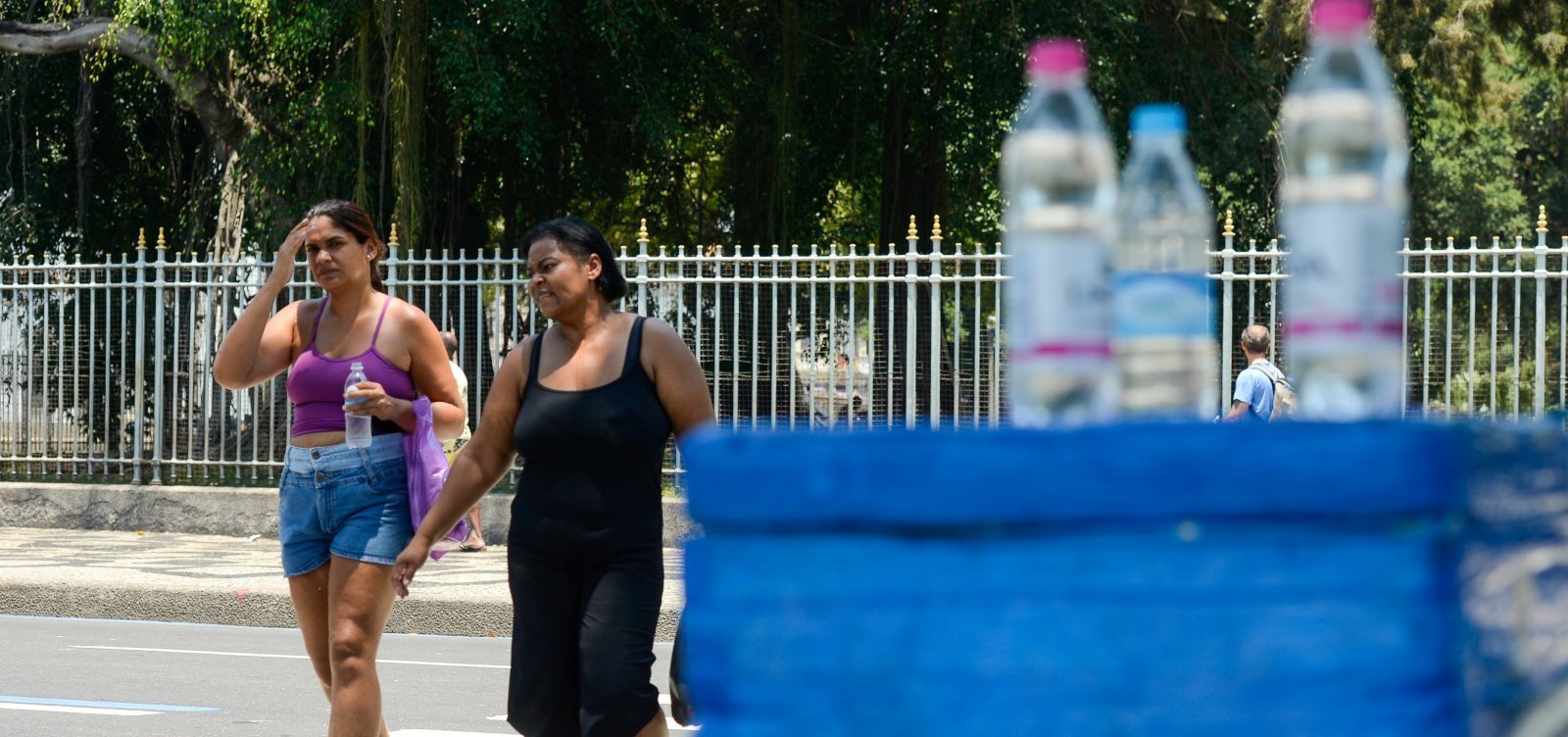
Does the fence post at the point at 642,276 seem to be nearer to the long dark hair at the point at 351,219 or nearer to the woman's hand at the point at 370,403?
the long dark hair at the point at 351,219

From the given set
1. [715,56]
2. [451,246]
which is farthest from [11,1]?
[715,56]

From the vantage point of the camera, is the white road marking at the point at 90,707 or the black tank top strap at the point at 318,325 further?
the white road marking at the point at 90,707

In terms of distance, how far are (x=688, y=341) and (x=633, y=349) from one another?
933 cm

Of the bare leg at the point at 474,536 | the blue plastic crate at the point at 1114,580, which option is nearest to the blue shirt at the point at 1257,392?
the bare leg at the point at 474,536

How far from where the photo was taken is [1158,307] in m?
1.65

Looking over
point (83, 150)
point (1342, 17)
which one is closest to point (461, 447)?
A: point (83, 150)

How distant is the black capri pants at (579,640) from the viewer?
4.36m

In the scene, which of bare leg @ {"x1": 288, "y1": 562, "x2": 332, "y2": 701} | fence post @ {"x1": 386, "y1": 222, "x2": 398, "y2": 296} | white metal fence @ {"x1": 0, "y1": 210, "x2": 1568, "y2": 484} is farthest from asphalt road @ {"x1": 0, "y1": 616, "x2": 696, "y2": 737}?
fence post @ {"x1": 386, "y1": 222, "x2": 398, "y2": 296}

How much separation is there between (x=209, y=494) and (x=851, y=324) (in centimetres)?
495

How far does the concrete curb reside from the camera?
45.5ft

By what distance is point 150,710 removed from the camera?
7410 millimetres

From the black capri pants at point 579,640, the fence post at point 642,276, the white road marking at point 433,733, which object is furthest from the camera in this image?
the fence post at point 642,276

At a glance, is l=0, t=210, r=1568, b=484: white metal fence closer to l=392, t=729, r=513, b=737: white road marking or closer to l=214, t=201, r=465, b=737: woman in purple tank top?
l=392, t=729, r=513, b=737: white road marking

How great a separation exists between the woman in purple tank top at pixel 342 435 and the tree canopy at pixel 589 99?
9.47m
